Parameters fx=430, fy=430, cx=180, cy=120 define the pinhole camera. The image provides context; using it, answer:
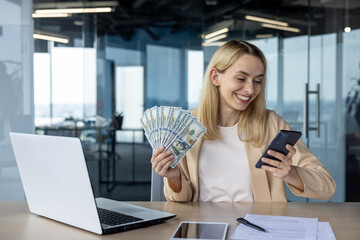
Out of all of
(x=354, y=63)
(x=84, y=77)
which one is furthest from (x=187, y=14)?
(x=354, y=63)

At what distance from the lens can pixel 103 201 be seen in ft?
5.88

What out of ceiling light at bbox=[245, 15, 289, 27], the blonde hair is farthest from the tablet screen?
ceiling light at bbox=[245, 15, 289, 27]

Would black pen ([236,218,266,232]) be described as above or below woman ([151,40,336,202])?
below

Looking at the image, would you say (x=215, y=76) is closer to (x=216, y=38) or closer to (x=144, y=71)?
(x=216, y=38)

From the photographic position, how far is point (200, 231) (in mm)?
1383

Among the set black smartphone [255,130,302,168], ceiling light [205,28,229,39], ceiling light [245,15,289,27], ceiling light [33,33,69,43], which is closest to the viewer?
black smartphone [255,130,302,168]

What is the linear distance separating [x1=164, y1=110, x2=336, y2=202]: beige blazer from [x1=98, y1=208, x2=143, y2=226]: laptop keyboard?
1.34 ft

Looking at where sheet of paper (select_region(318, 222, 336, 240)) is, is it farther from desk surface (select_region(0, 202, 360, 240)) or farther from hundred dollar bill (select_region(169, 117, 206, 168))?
hundred dollar bill (select_region(169, 117, 206, 168))

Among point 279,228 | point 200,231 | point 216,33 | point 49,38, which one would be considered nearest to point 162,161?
point 200,231

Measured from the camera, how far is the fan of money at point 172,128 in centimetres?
166

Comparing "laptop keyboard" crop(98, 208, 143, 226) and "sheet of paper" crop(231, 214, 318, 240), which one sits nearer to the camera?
"sheet of paper" crop(231, 214, 318, 240)

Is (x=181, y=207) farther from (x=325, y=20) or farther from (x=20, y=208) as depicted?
(x=325, y=20)

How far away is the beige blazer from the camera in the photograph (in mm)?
1863

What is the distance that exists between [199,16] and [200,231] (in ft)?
13.4
